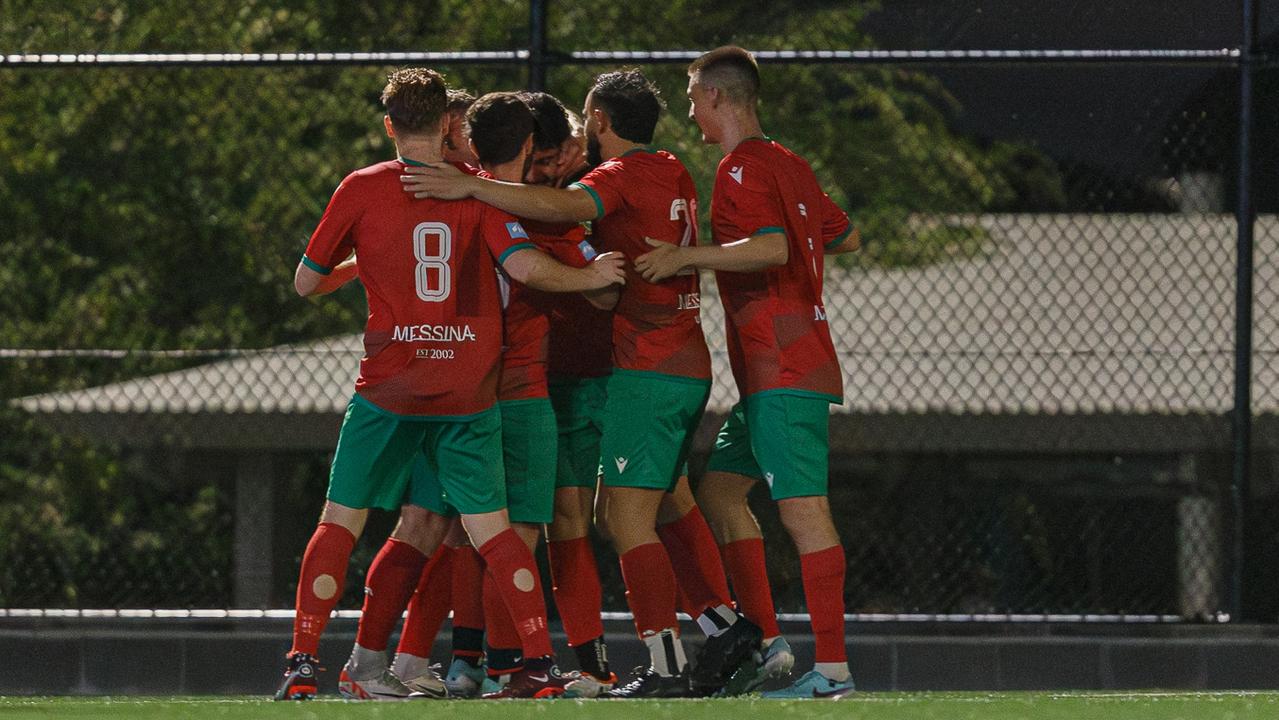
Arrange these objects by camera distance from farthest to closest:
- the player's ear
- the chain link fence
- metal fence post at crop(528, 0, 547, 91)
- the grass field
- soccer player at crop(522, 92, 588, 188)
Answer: the chain link fence, metal fence post at crop(528, 0, 547, 91), soccer player at crop(522, 92, 588, 188), the player's ear, the grass field

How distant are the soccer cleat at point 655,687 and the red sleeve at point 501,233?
121 cm

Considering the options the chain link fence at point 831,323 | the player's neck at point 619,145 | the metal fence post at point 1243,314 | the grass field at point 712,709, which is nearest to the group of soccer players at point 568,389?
the player's neck at point 619,145

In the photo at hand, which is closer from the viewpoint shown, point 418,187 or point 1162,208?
point 418,187

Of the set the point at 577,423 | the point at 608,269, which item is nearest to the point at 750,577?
the point at 577,423

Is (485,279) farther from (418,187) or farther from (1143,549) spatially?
(1143,549)

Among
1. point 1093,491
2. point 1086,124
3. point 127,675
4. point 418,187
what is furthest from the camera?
point 1093,491

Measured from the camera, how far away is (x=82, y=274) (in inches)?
442

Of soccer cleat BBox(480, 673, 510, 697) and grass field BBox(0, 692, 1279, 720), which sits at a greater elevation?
grass field BBox(0, 692, 1279, 720)

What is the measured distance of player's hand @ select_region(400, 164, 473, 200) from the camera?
454 centimetres

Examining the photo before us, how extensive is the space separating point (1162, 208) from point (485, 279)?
5.14m

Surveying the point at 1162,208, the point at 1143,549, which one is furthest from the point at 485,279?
the point at 1143,549

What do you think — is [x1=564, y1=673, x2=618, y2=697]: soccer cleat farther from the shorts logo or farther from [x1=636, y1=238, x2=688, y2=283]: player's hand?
the shorts logo

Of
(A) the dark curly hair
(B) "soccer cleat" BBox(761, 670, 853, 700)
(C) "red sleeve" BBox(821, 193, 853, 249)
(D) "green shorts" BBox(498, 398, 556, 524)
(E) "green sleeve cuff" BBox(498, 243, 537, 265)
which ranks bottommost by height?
(B) "soccer cleat" BBox(761, 670, 853, 700)

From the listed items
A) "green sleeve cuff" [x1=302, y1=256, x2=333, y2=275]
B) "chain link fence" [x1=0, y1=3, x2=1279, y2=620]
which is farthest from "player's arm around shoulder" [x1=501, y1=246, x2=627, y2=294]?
"chain link fence" [x1=0, y1=3, x2=1279, y2=620]
